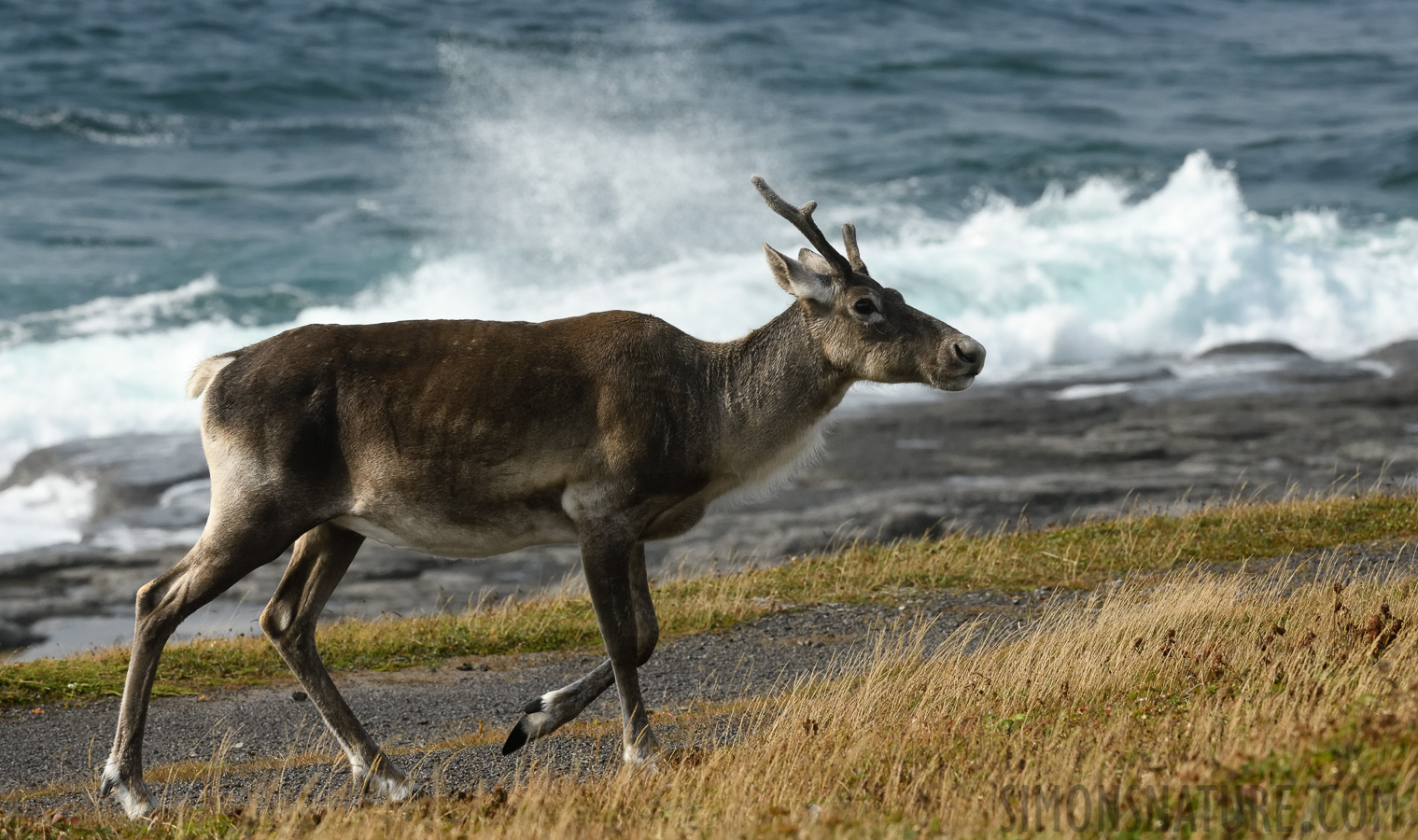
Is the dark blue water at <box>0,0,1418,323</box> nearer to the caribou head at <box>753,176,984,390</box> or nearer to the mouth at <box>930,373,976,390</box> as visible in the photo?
the caribou head at <box>753,176,984,390</box>

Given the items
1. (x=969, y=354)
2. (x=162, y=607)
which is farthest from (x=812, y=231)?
(x=162, y=607)

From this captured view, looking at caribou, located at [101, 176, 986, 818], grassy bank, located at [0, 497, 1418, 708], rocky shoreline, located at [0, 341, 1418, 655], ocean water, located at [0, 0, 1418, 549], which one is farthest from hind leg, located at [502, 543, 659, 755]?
ocean water, located at [0, 0, 1418, 549]

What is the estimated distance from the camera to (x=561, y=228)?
154 feet

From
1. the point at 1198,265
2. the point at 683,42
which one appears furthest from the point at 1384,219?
the point at 683,42

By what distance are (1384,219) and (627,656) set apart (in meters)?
44.0

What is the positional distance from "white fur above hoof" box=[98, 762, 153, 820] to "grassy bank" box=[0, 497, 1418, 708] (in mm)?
3651

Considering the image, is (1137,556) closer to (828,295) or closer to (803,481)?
(828,295)

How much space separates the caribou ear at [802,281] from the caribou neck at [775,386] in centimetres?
15

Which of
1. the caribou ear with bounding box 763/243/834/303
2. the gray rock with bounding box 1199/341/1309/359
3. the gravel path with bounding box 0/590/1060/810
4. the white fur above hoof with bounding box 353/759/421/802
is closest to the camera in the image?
the white fur above hoof with bounding box 353/759/421/802

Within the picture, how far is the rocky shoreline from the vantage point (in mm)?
19172

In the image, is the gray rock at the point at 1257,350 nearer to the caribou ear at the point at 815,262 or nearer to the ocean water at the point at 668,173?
the ocean water at the point at 668,173

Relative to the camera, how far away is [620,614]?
8.20 m

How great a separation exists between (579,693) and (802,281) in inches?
109

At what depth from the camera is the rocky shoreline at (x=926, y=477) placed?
19.2 m
